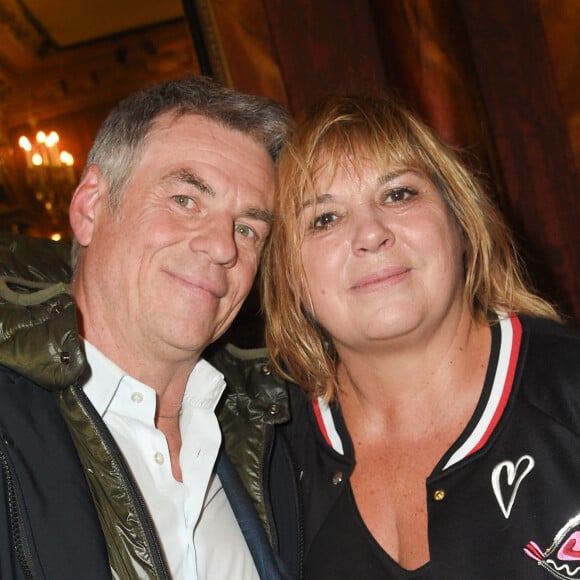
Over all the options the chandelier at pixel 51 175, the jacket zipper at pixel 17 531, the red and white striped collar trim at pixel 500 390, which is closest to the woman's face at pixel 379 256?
the red and white striped collar trim at pixel 500 390

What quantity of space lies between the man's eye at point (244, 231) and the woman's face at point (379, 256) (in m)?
0.15

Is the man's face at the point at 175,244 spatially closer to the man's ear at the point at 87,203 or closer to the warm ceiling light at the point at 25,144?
the man's ear at the point at 87,203

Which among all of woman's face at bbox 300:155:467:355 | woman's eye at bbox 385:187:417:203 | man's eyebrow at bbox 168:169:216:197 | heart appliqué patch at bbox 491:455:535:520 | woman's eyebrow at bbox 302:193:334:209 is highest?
man's eyebrow at bbox 168:169:216:197

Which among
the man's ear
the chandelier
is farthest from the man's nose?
the chandelier

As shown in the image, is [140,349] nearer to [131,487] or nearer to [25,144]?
[131,487]

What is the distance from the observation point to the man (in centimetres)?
→ 128

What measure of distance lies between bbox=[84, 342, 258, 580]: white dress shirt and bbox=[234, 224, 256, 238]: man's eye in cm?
43

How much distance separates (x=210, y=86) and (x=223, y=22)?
161 centimetres

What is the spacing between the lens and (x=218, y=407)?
1.88m

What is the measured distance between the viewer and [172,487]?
5.06ft

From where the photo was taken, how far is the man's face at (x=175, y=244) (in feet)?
5.32

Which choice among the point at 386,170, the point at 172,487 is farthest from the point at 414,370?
the point at 172,487

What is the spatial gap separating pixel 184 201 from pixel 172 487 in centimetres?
61

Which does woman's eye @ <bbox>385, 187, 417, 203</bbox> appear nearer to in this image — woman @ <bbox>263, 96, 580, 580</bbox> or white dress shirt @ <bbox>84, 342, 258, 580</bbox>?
woman @ <bbox>263, 96, 580, 580</bbox>
